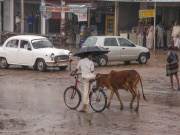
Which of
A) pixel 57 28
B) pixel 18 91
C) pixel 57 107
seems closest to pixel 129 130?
pixel 57 107

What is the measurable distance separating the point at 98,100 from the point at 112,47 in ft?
40.1

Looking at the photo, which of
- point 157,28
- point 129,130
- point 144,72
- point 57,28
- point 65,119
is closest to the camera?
point 129,130

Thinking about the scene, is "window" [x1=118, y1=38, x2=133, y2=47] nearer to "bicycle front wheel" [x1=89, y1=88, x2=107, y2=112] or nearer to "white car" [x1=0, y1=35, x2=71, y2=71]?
"white car" [x1=0, y1=35, x2=71, y2=71]

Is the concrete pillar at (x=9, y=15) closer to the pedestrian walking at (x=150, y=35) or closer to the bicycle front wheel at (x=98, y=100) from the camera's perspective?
the pedestrian walking at (x=150, y=35)

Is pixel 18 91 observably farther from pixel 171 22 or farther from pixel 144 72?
pixel 171 22

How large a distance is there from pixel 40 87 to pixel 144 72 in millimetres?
6279

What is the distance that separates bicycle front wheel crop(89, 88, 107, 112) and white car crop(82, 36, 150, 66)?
11.7m

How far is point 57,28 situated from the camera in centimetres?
4222

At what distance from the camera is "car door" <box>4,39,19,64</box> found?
24.4 meters

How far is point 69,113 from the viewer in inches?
530

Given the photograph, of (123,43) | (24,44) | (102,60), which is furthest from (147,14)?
(24,44)

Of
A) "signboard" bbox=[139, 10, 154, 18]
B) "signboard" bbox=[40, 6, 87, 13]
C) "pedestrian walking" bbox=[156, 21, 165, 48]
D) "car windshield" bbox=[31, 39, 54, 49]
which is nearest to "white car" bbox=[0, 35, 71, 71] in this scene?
"car windshield" bbox=[31, 39, 54, 49]

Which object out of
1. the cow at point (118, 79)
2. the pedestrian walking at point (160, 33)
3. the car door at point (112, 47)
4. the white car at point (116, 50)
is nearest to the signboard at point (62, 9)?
the pedestrian walking at point (160, 33)

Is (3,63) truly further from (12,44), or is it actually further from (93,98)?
(93,98)
